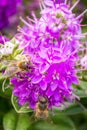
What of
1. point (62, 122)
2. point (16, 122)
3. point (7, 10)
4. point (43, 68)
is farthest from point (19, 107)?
point (7, 10)

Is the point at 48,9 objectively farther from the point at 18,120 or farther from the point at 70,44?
the point at 18,120

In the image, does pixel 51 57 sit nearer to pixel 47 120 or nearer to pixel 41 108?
pixel 41 108

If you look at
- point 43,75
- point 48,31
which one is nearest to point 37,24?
point 48,31

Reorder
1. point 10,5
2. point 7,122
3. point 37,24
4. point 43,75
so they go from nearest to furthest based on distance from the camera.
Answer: point 43,75, point 37,24, point 7,122, point 10,5

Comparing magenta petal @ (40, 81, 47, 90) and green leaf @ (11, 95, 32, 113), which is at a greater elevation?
magenta petal @ (40, 81, 47, 90)

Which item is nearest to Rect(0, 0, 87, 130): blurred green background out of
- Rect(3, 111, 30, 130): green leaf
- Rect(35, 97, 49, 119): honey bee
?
Rect(3, 111, 30, 130): green leaf

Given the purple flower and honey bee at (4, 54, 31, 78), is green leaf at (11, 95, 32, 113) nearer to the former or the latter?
honey bee at (4, 54, 31, 78)
